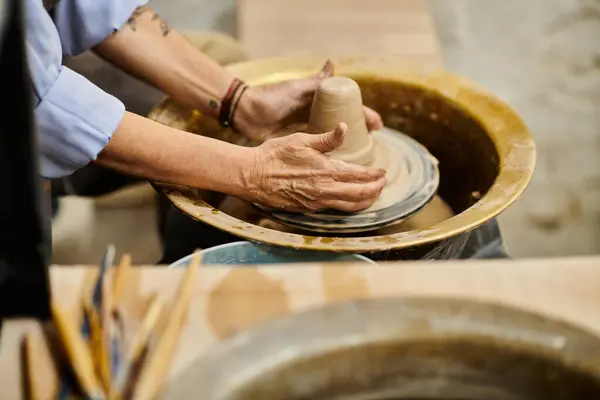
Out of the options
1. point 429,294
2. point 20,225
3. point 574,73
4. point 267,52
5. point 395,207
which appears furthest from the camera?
point 574,73

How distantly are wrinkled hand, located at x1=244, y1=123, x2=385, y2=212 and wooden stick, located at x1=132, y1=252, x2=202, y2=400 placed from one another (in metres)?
0.45

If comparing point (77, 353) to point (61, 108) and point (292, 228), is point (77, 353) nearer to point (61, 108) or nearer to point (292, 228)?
point (61, 108)

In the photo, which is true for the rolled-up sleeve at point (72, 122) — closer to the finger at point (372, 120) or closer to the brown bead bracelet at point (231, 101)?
the brown bead bracelet at point (231, 101)

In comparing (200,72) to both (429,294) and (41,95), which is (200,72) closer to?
(41,95)

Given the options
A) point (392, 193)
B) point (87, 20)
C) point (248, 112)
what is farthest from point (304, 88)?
point (87, 20)

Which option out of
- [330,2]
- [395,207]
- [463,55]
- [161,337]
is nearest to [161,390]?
[161,337]

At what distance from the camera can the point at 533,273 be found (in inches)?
25.5

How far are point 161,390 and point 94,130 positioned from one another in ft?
1.74

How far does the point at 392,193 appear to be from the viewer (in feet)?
3.93

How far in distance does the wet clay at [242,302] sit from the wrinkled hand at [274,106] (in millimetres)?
711

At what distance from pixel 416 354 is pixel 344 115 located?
65 centimetres

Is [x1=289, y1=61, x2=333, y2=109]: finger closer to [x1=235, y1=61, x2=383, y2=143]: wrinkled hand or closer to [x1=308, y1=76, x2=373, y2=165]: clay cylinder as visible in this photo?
[x1=235, y1=61, x2=383, y2=143]: wrinkled hand

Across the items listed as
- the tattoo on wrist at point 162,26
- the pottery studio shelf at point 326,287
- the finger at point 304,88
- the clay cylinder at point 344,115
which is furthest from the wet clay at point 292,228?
the pottery studio shelf at point 326,287

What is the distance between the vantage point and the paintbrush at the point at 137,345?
1.71ft
